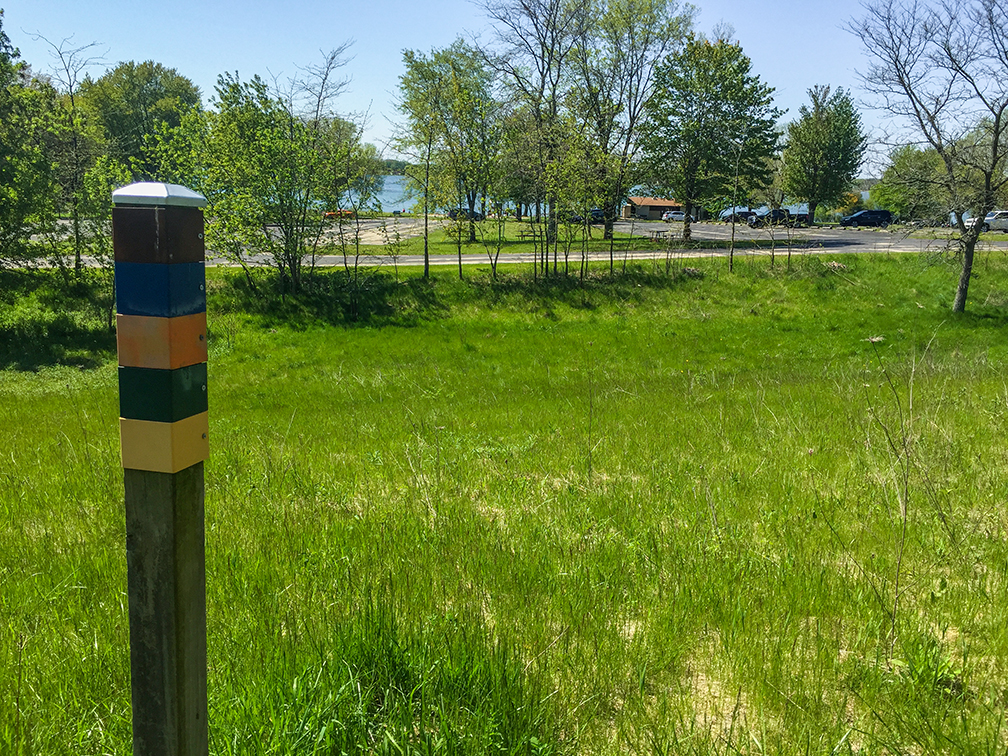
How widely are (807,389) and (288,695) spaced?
10001 millimetres

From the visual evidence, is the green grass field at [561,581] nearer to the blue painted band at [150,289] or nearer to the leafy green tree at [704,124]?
the blue painted band at [150,289]

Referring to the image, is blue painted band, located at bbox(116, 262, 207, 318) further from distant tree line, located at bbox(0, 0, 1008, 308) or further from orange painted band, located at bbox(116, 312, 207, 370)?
distant tree line, located at bbox(0, 0, 1008, 308)

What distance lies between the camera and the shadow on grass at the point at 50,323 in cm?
1775

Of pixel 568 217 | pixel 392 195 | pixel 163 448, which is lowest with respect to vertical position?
pixel 163 448

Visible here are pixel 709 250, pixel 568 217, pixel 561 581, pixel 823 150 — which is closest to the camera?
pixel 561 581

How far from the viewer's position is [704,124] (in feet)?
119

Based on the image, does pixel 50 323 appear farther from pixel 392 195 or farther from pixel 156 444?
pixel 156 444

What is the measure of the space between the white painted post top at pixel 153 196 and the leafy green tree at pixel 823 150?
167 feet

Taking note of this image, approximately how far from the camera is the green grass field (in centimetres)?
262

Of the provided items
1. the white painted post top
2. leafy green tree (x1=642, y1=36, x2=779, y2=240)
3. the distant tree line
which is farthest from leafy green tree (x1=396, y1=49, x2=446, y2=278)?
the white painted post top

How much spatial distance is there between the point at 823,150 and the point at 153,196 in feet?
175

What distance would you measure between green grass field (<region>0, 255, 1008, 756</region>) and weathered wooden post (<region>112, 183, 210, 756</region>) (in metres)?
0.66

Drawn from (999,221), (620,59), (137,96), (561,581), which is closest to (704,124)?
(620,59)

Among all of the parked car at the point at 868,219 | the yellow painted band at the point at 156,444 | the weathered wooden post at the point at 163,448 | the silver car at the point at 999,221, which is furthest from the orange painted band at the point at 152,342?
the parked car at the point at 868,219
